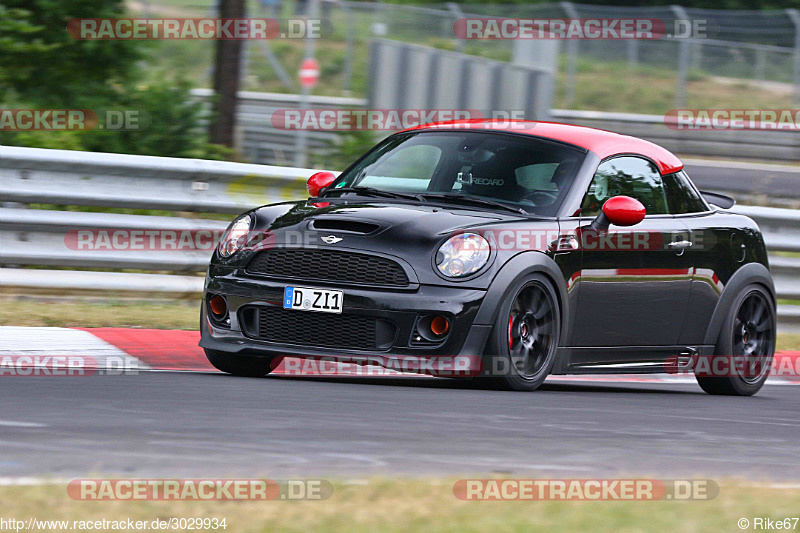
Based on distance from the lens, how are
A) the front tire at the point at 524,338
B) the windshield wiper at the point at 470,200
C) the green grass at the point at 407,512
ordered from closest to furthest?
the green grass at the point at 407,512, the front tire at the point at 524,338, the windshield wiper at the point at 470,200

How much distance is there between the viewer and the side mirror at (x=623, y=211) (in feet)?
25.0

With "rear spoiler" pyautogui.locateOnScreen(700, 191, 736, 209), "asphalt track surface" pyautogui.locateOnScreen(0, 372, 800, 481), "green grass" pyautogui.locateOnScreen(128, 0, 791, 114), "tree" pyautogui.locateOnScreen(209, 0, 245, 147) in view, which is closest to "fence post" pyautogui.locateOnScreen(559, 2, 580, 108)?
"green grass" pyautogui.locateOnScreen(128, 0, 791, 114)

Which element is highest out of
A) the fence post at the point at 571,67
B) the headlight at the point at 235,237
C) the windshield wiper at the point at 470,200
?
the windshield wiper at the point at 470,200

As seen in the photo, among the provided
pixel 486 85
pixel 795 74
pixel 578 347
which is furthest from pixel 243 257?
pixel 795 74

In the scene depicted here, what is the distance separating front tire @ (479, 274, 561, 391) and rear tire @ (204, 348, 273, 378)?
3.93 feet

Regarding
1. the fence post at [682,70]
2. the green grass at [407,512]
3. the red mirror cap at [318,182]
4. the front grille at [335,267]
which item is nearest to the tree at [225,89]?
the red mirror cap at [318,182]

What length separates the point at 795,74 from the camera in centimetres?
2581

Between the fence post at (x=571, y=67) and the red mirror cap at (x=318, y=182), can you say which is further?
the fence post at (x=571, y=67)

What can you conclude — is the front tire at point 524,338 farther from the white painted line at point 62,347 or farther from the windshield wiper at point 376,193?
the white painted line at point 62,347

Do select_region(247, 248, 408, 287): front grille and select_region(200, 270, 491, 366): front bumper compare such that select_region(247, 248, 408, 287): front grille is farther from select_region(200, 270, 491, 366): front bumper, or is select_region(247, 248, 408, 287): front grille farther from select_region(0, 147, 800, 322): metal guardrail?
select_region(0, 147, 800, 322): metal guardrail

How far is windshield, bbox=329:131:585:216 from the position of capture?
7.69 meters

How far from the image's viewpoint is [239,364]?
758 centimetres

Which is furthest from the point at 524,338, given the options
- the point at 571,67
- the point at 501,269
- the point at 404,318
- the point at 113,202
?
the point at 571,67

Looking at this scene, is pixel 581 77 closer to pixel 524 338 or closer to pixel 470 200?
pixel 470 200
